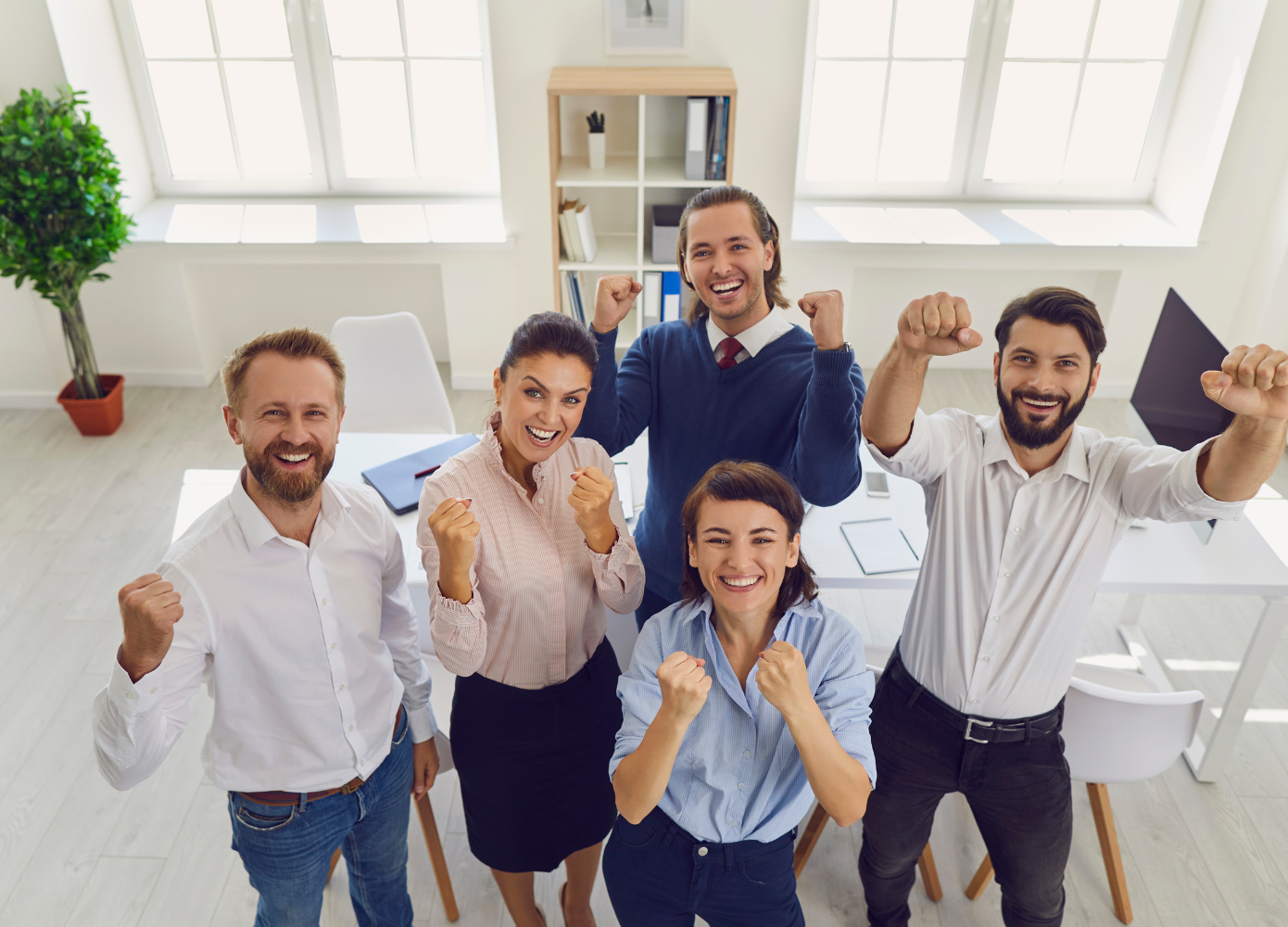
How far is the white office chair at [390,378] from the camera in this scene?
11.6ft

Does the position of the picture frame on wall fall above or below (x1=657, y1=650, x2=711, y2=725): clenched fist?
above

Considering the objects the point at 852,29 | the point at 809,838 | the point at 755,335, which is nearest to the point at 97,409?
the point at 755,335

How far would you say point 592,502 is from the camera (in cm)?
177

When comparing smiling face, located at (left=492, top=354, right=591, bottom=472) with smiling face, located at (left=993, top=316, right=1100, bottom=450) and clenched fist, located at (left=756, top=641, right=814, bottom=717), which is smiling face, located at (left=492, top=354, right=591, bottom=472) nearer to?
clenched fist, located at (left=756, top=641, right=814, bottom=717)

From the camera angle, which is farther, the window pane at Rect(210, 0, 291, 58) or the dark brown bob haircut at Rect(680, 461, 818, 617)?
the window pane at Rect(210, 0, 291, 58)

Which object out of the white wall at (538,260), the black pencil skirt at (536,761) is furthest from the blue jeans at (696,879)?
the white wall at (538,260)

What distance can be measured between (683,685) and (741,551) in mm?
284

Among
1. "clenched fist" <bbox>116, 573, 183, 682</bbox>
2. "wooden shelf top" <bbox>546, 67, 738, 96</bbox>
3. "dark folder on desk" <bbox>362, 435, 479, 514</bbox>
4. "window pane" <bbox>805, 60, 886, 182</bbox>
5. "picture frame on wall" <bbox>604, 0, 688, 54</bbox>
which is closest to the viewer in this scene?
"clenched fist" <bbox>116, 573, 183, 682</bbox>

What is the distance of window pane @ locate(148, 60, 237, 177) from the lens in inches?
194

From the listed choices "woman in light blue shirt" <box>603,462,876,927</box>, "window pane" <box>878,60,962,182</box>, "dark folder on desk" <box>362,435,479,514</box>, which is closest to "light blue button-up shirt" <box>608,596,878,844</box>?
"woman in light blue shirt" <box>603,462,876,927</box>

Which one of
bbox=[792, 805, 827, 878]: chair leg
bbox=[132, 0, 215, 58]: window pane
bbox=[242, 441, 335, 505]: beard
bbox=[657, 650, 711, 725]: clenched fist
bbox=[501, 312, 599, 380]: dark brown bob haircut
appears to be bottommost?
bbox=[792, 805, 827, 878]: chair leg

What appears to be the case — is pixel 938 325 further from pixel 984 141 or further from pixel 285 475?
pixel 984 141

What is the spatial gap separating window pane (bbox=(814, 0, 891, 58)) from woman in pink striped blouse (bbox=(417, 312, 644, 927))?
3.62 metres

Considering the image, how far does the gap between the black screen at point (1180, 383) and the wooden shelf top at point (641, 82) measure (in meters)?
2.15
